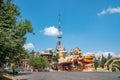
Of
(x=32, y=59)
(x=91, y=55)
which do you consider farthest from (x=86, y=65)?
(x=32, y=59)

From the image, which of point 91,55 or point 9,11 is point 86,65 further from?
point 9,11

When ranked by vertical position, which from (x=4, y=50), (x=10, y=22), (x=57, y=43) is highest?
(x=57, y=43)

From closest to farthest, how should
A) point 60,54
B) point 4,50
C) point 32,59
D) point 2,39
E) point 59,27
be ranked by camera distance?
1. point 2,39
2. point 4,50
3. point 60,54
4. point 32,59
5. point 59,27

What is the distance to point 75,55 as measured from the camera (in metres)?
102

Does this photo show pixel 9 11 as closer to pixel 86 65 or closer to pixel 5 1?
pixel 5 1

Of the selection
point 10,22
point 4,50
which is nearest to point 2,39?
point 4,50

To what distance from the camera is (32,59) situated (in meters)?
126

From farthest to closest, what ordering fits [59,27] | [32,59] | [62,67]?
[59,27], [32,59], [62,67]

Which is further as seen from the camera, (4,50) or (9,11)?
(9,11)

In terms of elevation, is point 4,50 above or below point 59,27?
below

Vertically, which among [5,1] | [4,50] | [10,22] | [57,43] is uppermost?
[57,43]

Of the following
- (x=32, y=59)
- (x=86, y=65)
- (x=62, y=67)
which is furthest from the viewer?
(x=32, y=59)

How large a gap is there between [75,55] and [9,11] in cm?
7737

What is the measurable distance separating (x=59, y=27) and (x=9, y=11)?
109702 mm
